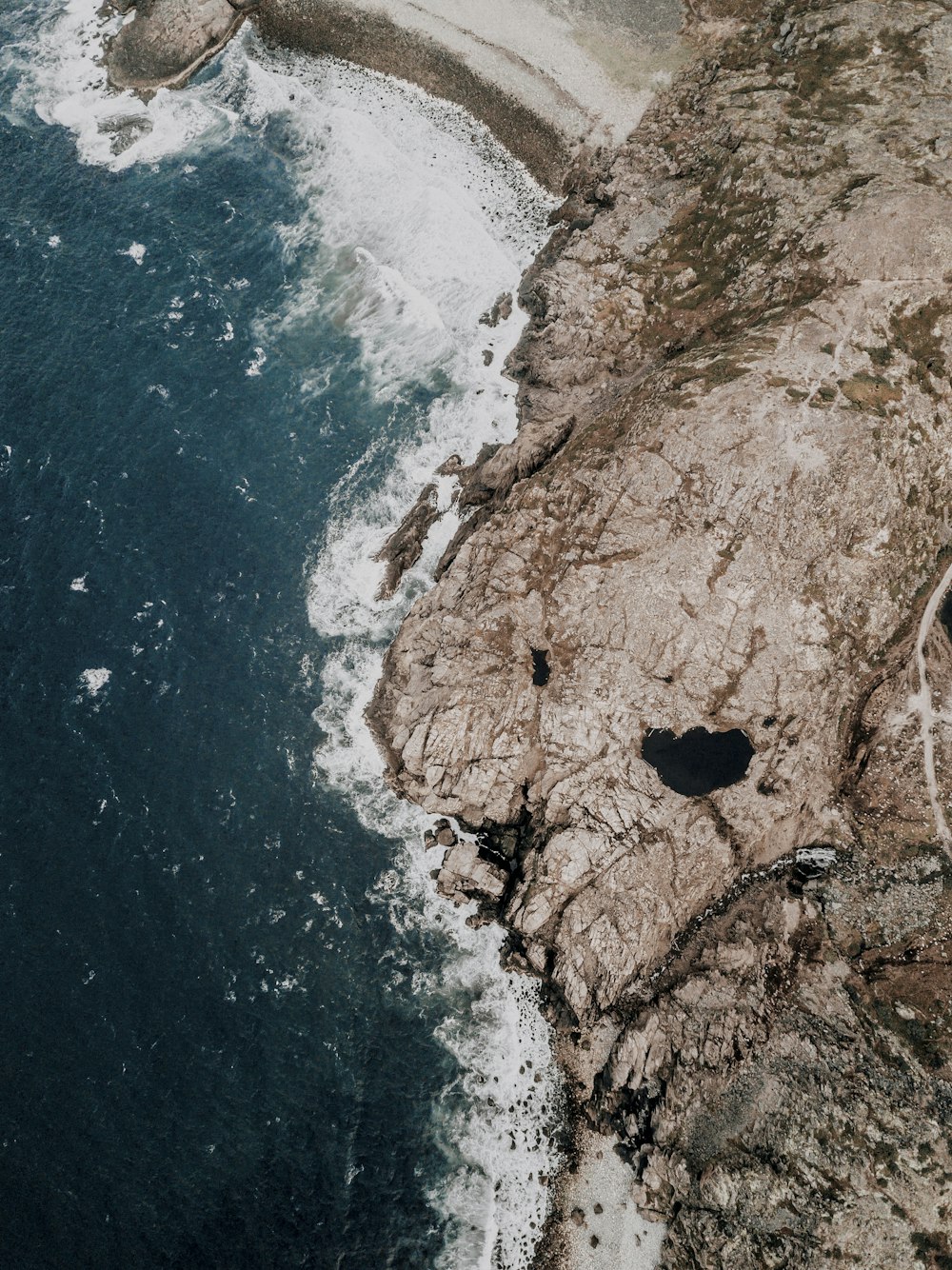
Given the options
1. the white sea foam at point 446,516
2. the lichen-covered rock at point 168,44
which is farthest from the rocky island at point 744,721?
the lichen-covered rock at point 168,44

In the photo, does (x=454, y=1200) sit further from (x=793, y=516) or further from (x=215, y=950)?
(x=793, y=516)

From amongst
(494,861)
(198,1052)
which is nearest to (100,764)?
(198,1052)

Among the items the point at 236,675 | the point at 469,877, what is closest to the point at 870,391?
the point at 469,877

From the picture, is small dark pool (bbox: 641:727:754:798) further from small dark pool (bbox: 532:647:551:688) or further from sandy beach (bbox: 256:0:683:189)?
sandy beach (bbox: 256:0:683:189)

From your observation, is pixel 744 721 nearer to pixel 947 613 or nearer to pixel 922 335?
pixel 947 613

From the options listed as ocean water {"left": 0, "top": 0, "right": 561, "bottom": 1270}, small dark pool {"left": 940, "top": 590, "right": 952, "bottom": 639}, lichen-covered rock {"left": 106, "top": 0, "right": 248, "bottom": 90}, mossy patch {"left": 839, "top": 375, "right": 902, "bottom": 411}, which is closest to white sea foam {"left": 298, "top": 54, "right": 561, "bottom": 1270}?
ocean water {"left": 0, "top": 0, "right": 561, "bottom": 1270}

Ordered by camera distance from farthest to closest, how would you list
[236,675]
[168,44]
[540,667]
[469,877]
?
[168,44] → [236,675] → [540,667] → [469,877]
